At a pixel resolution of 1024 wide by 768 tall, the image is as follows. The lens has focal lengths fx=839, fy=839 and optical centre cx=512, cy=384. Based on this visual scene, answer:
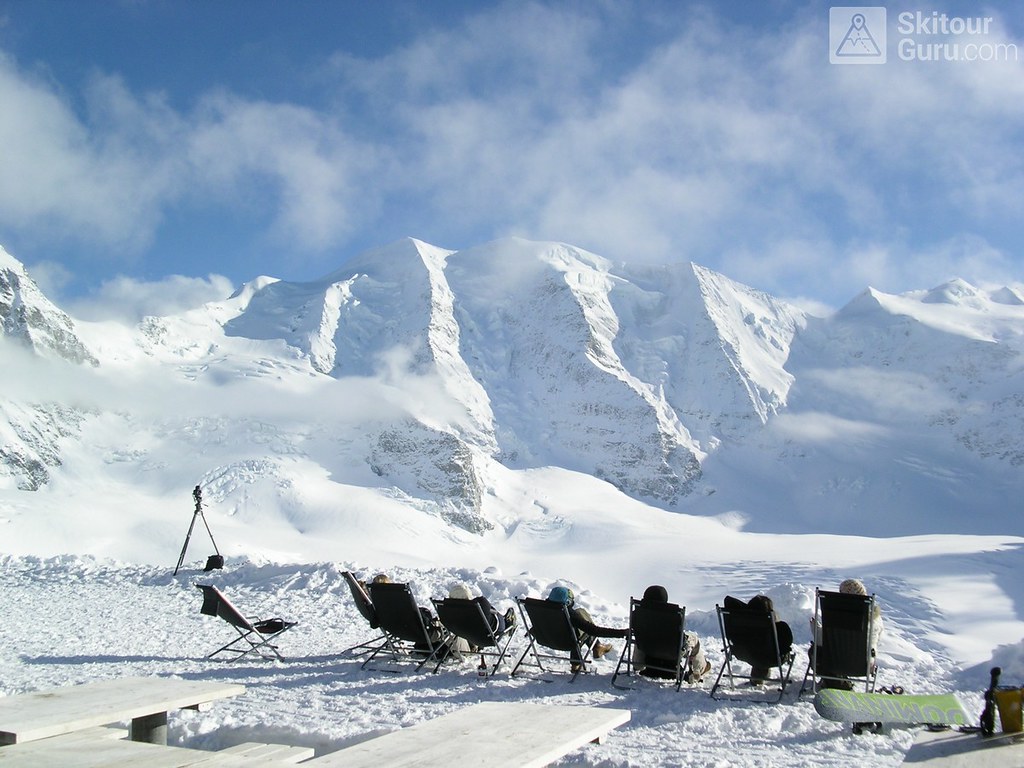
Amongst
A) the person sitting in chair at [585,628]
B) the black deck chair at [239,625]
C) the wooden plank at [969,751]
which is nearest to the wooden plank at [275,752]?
the wooden plank at [969,751]

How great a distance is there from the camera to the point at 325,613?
43.5 ft

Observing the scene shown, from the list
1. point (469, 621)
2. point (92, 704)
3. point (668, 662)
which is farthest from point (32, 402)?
point (92, 704)

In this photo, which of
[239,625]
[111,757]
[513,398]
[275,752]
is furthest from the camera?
[513,398]

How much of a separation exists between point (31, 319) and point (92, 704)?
5848 inches

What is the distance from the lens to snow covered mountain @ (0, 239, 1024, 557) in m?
114

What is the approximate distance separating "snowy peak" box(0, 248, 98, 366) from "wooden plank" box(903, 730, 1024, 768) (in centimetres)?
14400

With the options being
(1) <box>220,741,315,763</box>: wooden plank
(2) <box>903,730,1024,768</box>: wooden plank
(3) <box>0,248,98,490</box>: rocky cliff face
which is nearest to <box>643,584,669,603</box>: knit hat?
(2) <box>903,730,1024,768</box>: wooden plank

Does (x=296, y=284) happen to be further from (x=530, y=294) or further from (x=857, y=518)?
(x=857, y=518)

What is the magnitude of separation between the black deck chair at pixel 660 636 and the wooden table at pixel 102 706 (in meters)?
4.31

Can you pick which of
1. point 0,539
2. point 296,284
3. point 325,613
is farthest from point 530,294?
point 325,613

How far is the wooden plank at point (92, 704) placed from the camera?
354 cm

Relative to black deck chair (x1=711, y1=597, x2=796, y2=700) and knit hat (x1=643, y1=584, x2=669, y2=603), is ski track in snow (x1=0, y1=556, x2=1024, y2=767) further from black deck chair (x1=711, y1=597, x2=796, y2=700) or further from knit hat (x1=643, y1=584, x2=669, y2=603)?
knit hat (x1=643, y1=584, x2=669, y2=603)

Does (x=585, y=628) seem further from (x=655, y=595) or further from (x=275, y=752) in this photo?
(x=275, y=752)

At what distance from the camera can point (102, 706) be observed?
3.94 metres
